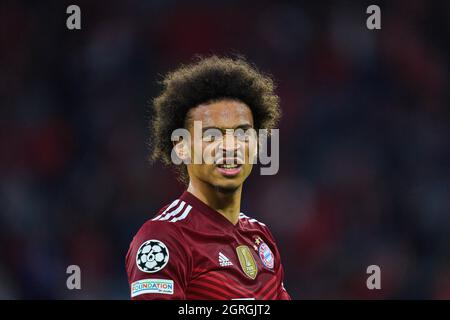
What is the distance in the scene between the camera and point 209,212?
11.3ft

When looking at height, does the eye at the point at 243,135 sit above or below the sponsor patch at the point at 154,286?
above

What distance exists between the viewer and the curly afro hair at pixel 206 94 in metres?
3.56

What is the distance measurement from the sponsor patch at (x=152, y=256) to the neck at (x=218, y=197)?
1.43ft

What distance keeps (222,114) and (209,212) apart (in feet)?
1.44

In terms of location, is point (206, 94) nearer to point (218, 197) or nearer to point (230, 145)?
point (230, 145)

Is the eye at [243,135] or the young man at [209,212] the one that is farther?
the eye at [243,135]

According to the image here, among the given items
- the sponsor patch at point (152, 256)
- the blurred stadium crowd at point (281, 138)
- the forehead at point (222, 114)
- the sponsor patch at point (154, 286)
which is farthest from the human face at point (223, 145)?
the blurred stadium crowd at point (281, 138)

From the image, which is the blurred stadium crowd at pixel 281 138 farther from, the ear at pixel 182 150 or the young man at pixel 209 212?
the ear at pixel 182 150

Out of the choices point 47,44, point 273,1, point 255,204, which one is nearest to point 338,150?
point 255,204

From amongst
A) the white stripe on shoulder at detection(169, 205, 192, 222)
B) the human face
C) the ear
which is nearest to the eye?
the human face

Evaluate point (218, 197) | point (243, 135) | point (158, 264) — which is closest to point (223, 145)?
point (243, 135)

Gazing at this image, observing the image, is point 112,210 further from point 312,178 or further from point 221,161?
point 221,161

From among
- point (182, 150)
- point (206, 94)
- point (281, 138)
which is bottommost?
point (182, 150)

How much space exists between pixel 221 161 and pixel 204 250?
387 mm
